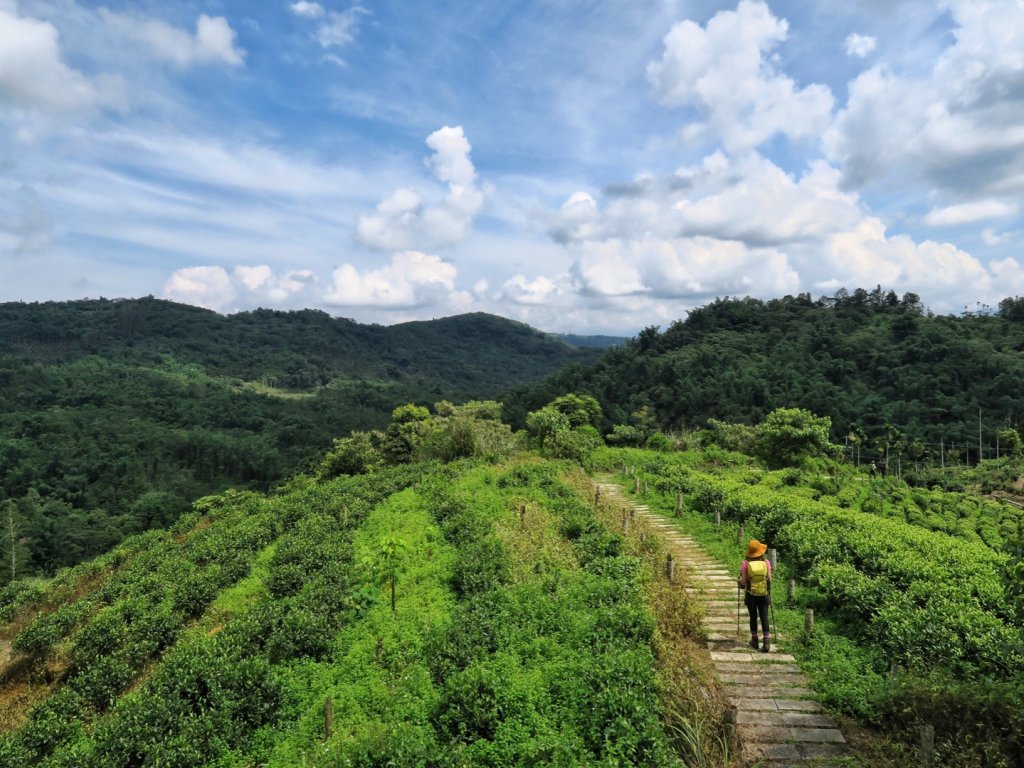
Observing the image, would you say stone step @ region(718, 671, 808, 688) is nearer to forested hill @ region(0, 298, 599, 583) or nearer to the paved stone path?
the paved stone path

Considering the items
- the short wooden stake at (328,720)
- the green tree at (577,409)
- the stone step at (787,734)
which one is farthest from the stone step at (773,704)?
the green tree at (577,409)

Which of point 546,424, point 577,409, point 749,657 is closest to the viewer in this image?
point 749,657

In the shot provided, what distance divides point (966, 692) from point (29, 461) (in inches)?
4502

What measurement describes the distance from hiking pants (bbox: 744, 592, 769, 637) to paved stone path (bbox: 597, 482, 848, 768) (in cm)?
40

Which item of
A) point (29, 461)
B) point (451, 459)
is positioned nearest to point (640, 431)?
point (451, 459)

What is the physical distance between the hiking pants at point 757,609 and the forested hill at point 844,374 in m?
54.5

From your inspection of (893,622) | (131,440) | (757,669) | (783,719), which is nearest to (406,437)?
(757,669)

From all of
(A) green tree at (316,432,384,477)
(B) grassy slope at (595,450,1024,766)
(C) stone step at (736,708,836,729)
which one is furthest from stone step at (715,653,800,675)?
(A) green tree at (316,432,384,477)

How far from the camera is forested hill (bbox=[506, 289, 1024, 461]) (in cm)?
6550

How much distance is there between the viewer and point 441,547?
15.3 metres

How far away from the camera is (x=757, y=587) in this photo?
9.47 meters

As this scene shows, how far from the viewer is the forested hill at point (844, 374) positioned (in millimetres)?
65500

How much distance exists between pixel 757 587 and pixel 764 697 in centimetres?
178

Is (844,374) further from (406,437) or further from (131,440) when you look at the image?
(131,440)
